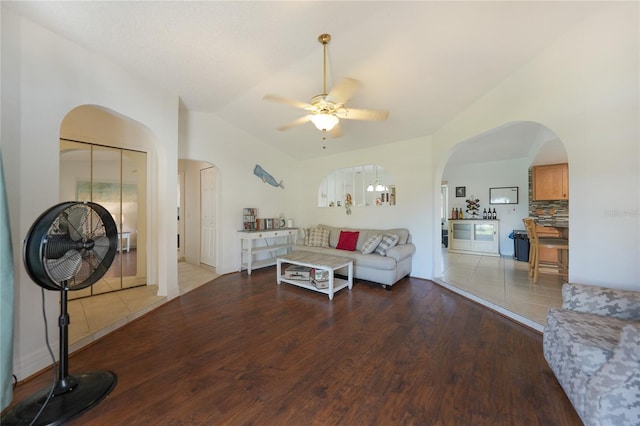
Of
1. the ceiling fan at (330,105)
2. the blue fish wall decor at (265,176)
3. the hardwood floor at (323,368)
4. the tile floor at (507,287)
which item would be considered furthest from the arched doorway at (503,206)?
the blue fish wall decor at (265,176)

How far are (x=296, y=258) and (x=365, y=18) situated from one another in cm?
313

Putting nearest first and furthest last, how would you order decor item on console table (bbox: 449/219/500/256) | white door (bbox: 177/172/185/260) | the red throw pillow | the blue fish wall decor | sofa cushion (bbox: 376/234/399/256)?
sofa cushion (bbox: 376/234/399/256)
the red throw pillow
the blue fish wall decor
white door (bbox: 177/172/185/260)
decor item on console table (bbox: 449/219/500/256)

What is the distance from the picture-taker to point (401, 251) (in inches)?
152

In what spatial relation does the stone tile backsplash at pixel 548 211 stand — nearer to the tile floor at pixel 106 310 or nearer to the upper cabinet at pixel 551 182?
the upper cabinet at pixel 551 182

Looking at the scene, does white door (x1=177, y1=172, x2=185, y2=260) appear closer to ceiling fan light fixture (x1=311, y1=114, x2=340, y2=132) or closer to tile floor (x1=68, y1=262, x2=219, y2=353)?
tile floor (x1=68, y1=262, x2=219, y2=353)

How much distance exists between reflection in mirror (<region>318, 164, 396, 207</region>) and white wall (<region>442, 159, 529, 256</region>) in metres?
3.30

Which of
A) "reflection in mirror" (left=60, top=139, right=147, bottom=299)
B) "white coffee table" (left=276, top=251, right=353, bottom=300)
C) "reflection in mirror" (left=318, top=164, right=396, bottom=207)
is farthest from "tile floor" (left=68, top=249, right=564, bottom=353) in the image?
"reflection in mirror" (left=318, top=164, right=396, bottom=207)

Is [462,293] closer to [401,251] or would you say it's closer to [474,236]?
[401,251]

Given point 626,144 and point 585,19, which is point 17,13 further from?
point 626,144

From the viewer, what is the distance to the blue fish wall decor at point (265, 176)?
5.06m

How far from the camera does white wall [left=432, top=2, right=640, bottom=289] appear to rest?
5.93ft

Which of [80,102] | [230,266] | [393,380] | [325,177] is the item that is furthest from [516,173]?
[80,102]

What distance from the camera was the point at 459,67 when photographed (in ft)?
8.54

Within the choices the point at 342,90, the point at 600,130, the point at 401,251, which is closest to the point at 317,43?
the point at 342,90
